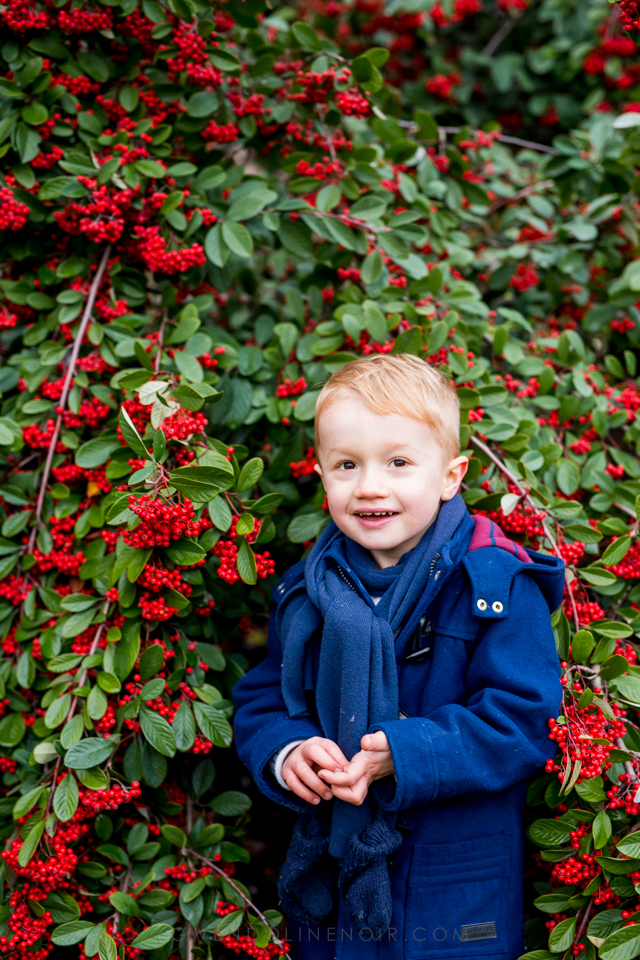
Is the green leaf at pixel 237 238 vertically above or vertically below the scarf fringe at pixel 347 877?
above

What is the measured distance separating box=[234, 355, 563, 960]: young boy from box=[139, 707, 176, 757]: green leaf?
10.2 inches

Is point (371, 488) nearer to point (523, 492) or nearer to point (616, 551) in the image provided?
point (523, 492)

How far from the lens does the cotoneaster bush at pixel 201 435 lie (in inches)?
64.4

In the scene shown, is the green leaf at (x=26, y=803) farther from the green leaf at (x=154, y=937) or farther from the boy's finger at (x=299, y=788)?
the boy's finger at (x=299, y=788)

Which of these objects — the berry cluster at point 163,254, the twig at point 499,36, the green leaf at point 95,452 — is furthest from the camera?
the twig at point 499,36

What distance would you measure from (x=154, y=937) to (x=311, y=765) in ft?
2.07

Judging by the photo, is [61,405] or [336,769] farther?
[61,405]

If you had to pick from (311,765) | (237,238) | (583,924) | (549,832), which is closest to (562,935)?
(583,924)

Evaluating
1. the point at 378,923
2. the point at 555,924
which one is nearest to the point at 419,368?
the point at 378,923

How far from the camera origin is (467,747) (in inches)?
52.3

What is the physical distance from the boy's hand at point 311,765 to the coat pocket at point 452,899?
242 mm

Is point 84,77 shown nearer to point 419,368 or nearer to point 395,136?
point 395,136

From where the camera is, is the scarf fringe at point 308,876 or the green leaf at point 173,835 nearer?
the scarf fringe at point 308,876

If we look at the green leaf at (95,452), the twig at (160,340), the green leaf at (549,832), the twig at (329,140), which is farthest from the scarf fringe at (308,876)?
the twig at (329,140)
